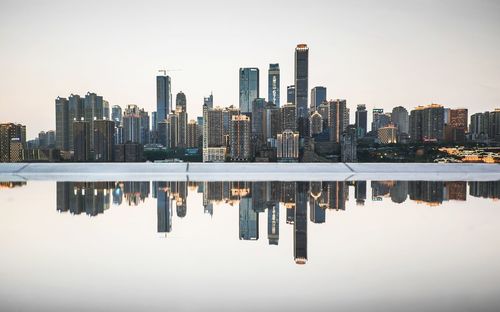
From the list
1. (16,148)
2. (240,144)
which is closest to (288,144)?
(240,144)

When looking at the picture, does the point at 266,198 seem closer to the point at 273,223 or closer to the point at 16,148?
the point at 273,223

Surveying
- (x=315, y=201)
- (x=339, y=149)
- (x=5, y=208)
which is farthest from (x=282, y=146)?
(x=5, y=208)

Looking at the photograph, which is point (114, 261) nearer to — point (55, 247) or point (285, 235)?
point (55, 247)

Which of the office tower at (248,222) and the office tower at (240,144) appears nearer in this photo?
the office tower at (248,222)

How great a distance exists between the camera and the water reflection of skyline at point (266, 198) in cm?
738

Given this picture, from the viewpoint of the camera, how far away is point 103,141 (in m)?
36.2

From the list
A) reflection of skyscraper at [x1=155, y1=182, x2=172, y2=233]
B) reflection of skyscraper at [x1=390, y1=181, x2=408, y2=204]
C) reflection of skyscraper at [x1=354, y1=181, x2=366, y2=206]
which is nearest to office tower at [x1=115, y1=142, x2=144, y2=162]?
reflection of skyscraper at [x1=155, y1=182, x2=172, y2=233]

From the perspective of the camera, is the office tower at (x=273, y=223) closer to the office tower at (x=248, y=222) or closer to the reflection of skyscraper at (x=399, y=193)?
the office tower at (x=248, y=222)

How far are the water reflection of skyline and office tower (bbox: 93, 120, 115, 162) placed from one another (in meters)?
20.7

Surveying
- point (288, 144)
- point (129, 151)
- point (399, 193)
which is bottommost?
point (399, 193)

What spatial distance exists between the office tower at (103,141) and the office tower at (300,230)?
1099 inches

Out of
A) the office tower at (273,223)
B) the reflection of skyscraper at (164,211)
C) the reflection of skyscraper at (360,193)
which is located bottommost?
the reflection of skyscraper at (360,193)

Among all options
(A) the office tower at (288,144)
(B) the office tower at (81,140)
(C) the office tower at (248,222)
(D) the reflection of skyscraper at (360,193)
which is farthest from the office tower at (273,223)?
(B) the office tower at (81,140)

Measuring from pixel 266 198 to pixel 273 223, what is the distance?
11.5 ft
